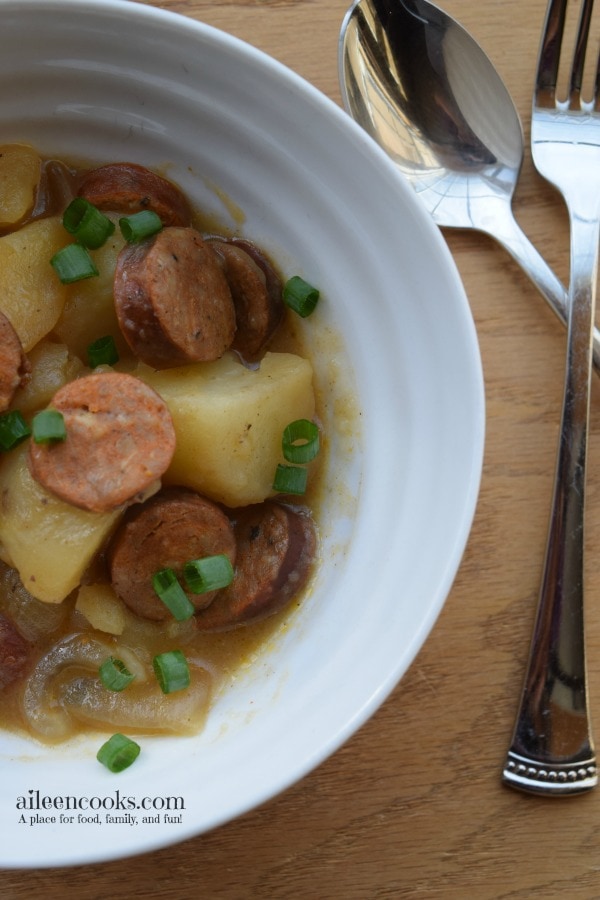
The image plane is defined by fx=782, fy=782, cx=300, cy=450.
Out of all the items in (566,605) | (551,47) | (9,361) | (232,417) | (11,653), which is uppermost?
(551,47)

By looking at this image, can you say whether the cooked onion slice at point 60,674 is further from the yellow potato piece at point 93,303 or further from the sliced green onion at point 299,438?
the yellow potato piece at point 93,303

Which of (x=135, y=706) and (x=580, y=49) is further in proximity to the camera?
(x=580, y=49)

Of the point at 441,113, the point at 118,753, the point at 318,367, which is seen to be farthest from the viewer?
the point at 441,113

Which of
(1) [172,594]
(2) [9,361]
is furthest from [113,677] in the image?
(2) [9,361]

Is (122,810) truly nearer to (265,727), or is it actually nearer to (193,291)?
(265,727)

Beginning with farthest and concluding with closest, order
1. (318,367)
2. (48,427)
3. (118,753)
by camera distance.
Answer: (318,367)
(118,753)
(48,427)

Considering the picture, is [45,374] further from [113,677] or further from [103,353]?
[113,677]

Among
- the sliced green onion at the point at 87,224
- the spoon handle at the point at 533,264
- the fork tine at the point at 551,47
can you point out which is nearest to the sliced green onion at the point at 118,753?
the sliced green onion at the point at 87,224

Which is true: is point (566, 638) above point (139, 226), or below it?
below
